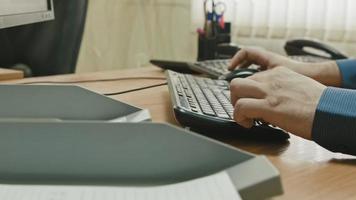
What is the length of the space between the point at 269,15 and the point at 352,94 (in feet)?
4.90

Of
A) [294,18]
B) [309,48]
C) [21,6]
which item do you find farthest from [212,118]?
[294,18]

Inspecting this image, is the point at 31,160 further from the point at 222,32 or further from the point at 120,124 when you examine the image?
Answer: the point at 222,32

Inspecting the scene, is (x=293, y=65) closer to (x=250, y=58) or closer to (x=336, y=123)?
(x=250, y=58)

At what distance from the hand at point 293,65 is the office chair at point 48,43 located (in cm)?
56

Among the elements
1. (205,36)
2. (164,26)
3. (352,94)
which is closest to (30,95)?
(352,94)

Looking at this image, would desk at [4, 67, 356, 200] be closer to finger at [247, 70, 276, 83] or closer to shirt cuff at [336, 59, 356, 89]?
finger at [247, 70, 276, 83]

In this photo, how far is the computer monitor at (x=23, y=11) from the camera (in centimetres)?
79

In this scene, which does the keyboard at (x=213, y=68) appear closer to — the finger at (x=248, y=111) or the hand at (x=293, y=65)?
the hand at (x=293, y=65)

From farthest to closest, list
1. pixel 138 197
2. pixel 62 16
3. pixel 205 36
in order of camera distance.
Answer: pixel 205 36 → pixel 62 16 → pixel 138 197

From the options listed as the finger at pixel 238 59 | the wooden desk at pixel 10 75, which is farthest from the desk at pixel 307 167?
the wooden desk at pixel 10 75

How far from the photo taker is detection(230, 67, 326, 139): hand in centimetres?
60

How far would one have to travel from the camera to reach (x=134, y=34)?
2.27m

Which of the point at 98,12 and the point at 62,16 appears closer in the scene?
the point at 62,16

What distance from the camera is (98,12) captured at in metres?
2.12
